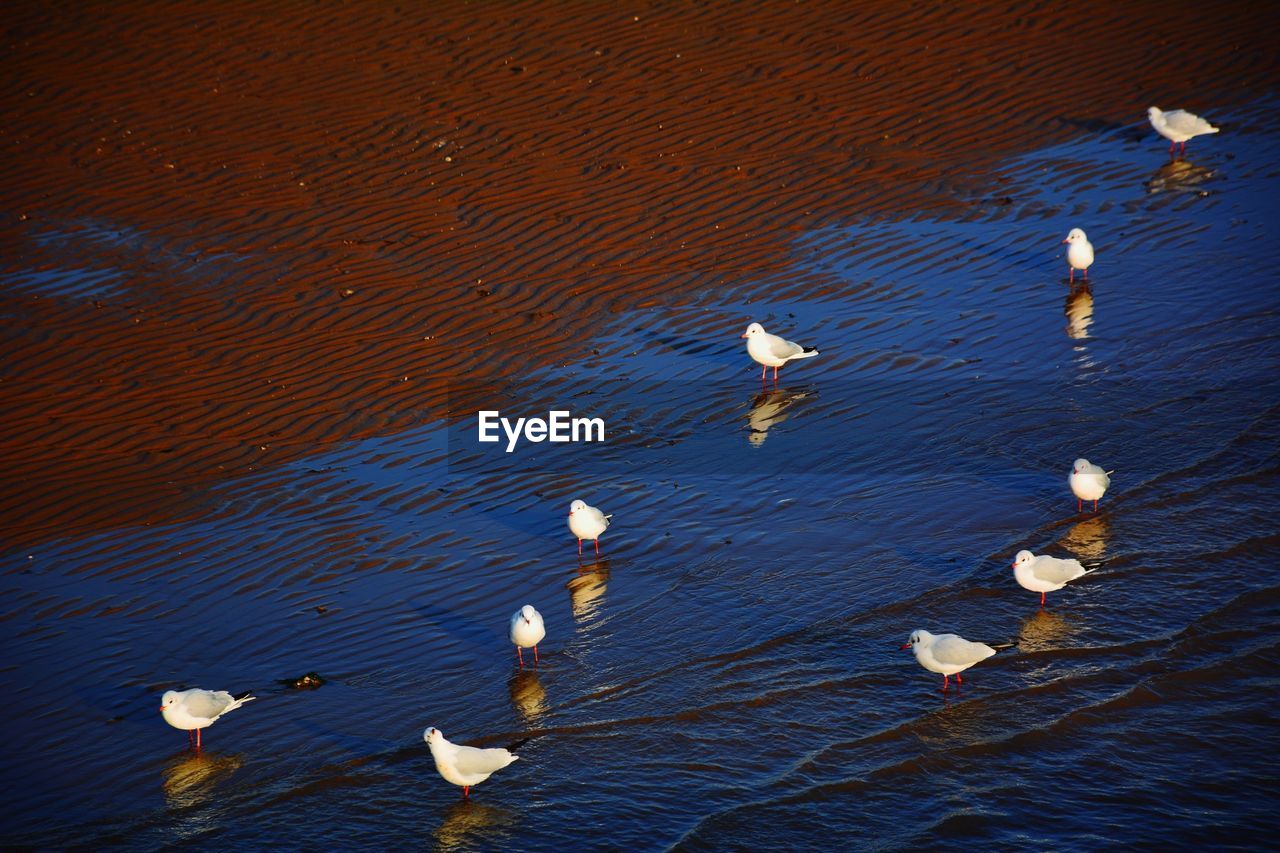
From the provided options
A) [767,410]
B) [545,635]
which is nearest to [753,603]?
[545,635]

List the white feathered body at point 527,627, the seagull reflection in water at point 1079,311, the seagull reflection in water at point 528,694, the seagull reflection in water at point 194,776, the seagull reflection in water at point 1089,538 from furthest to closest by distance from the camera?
the seagull reflection in water at point 1079,311 < the seagull reflection in water at point 1089,538 < the white feathered body at point 527,627 < the seagull reflection in water at point 528,694 < the seagull reflection in water at point 194,776

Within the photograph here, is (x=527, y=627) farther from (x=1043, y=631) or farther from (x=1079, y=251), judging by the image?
(x=1079, y=251)

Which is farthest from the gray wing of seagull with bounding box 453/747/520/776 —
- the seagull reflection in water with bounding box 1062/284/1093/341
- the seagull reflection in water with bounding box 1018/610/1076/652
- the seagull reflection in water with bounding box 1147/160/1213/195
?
the seagull reflection in water with bounding box 1147/160/1213/195

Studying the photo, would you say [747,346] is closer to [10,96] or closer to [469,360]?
[469,360]

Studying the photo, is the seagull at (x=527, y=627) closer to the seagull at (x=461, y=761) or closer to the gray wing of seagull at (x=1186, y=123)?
the seagull at (x=461, y=761)

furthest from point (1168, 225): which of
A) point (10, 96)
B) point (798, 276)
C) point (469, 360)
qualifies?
point (10, 96)

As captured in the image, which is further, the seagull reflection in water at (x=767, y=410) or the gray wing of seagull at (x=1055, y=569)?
the seagull reflection in water at (x=767, y=410)

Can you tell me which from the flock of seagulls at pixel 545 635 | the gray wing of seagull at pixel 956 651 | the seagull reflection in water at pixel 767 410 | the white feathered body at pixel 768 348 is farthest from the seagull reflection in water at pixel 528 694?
the white feathered body at pixel 768 348
